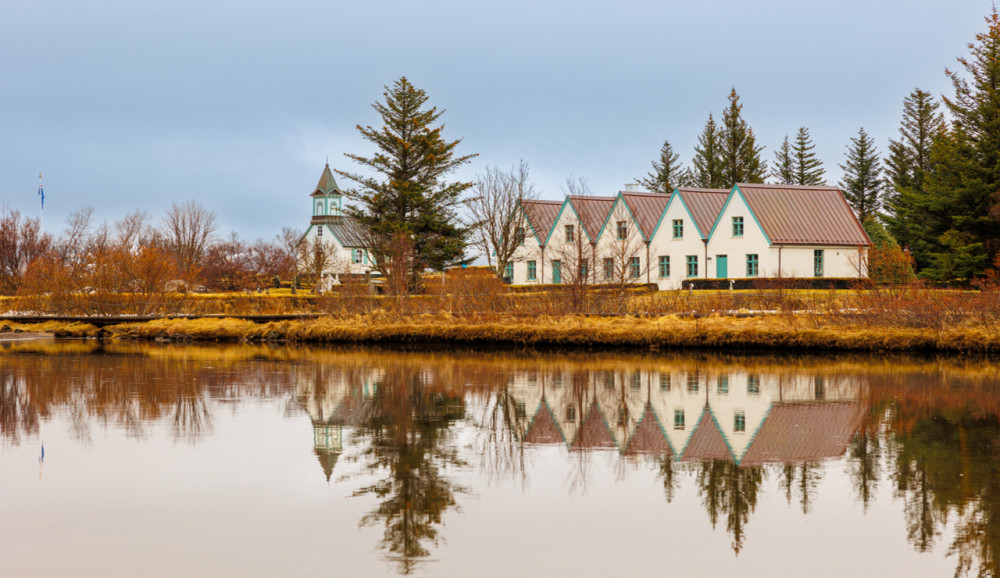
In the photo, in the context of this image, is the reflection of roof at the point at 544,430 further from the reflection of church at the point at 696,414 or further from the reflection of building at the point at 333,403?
the reflection of building at the point at 333,403

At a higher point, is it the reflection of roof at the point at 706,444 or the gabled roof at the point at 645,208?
Answer: the gabled roof at the point at 645,208

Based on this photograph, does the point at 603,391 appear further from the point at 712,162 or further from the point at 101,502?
the point at 712,162

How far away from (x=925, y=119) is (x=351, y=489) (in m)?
63.7

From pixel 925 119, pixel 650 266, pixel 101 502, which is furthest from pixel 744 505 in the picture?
pixel 925 119

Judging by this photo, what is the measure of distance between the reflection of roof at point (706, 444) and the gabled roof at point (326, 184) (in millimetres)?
91992

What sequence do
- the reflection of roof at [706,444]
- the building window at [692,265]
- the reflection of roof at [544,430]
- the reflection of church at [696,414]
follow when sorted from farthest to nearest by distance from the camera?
the building window at [692,265], the reflection of roof at [544,430], the reflection of church at [696,414], the reflection of roof at [706,444]

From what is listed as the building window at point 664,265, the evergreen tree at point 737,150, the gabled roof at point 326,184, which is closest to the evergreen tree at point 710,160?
the evergreen tree at point 737,150

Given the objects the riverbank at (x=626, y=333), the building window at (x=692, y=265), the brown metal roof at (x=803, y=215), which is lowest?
the riverbank at (x=626, y=333)

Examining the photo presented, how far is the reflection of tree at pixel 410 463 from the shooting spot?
7359mm

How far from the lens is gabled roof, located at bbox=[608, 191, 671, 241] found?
5269cm

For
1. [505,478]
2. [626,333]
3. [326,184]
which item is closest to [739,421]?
[505,478]

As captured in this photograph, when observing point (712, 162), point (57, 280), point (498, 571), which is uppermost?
point (712, 162)

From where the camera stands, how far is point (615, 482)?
9055 millimetres

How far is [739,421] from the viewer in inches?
498
